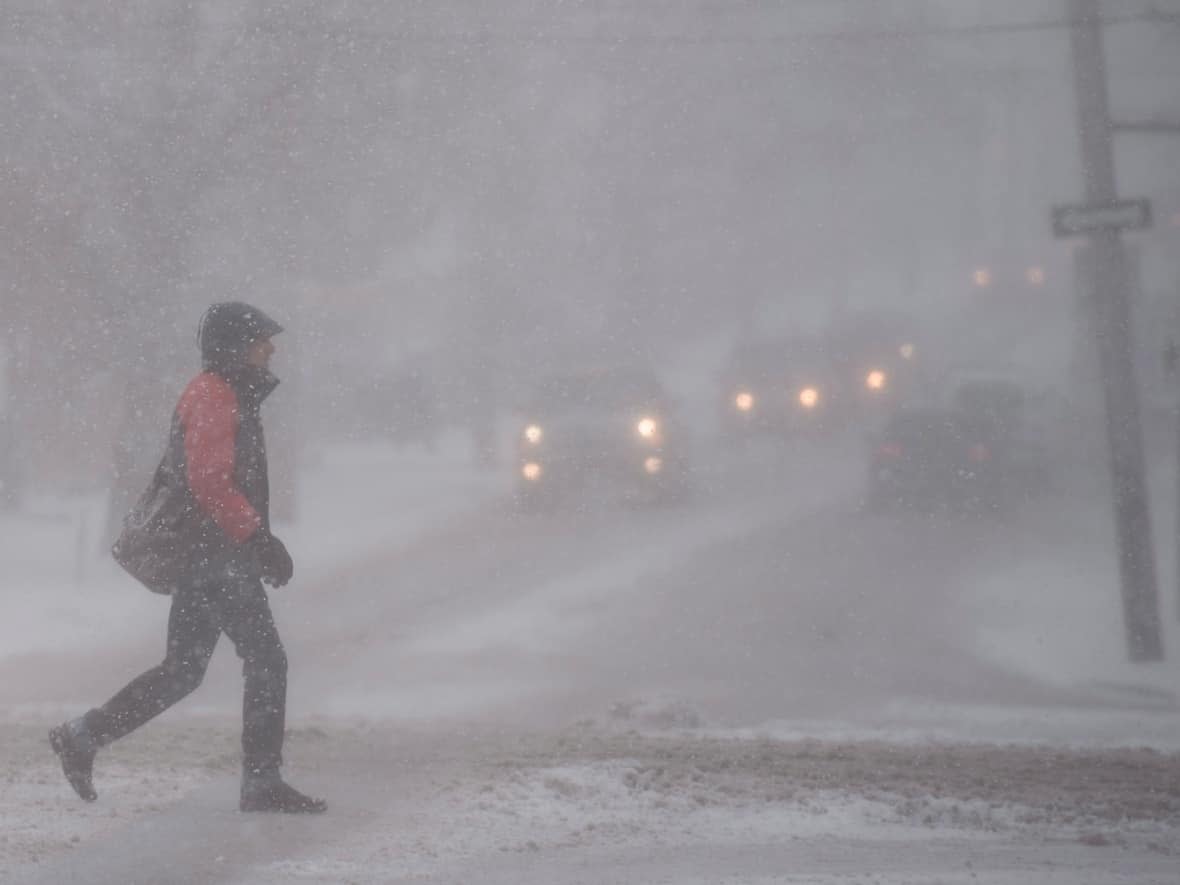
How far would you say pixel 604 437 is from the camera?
13.7 metres

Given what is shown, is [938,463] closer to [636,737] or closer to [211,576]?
[636,737]

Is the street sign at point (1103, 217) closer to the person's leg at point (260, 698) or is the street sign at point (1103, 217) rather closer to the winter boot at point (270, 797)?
the person's leg at point (260, 698)

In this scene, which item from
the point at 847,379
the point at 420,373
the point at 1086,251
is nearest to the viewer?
the point at 1086,251

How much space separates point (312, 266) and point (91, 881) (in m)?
10.9

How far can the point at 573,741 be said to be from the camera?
576 centimetres

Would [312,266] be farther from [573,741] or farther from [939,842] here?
[939,842]

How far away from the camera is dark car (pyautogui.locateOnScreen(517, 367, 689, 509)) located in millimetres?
13719

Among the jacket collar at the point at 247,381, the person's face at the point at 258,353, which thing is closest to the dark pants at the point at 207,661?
the jacket collar at the point at 247,381

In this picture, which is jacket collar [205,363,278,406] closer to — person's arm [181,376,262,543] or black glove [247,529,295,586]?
person's arm [181,376,262,543]

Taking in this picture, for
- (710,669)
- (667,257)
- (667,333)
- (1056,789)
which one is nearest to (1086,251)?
(710,669)

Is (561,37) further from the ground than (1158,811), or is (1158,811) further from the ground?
(561,37)

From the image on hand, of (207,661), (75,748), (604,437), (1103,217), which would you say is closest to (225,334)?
(207,661)

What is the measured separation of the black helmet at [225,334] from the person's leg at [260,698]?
769mm

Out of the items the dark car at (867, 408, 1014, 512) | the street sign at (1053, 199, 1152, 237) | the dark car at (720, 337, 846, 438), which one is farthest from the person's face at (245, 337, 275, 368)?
the dark car at (720, 337, 846, 438)
